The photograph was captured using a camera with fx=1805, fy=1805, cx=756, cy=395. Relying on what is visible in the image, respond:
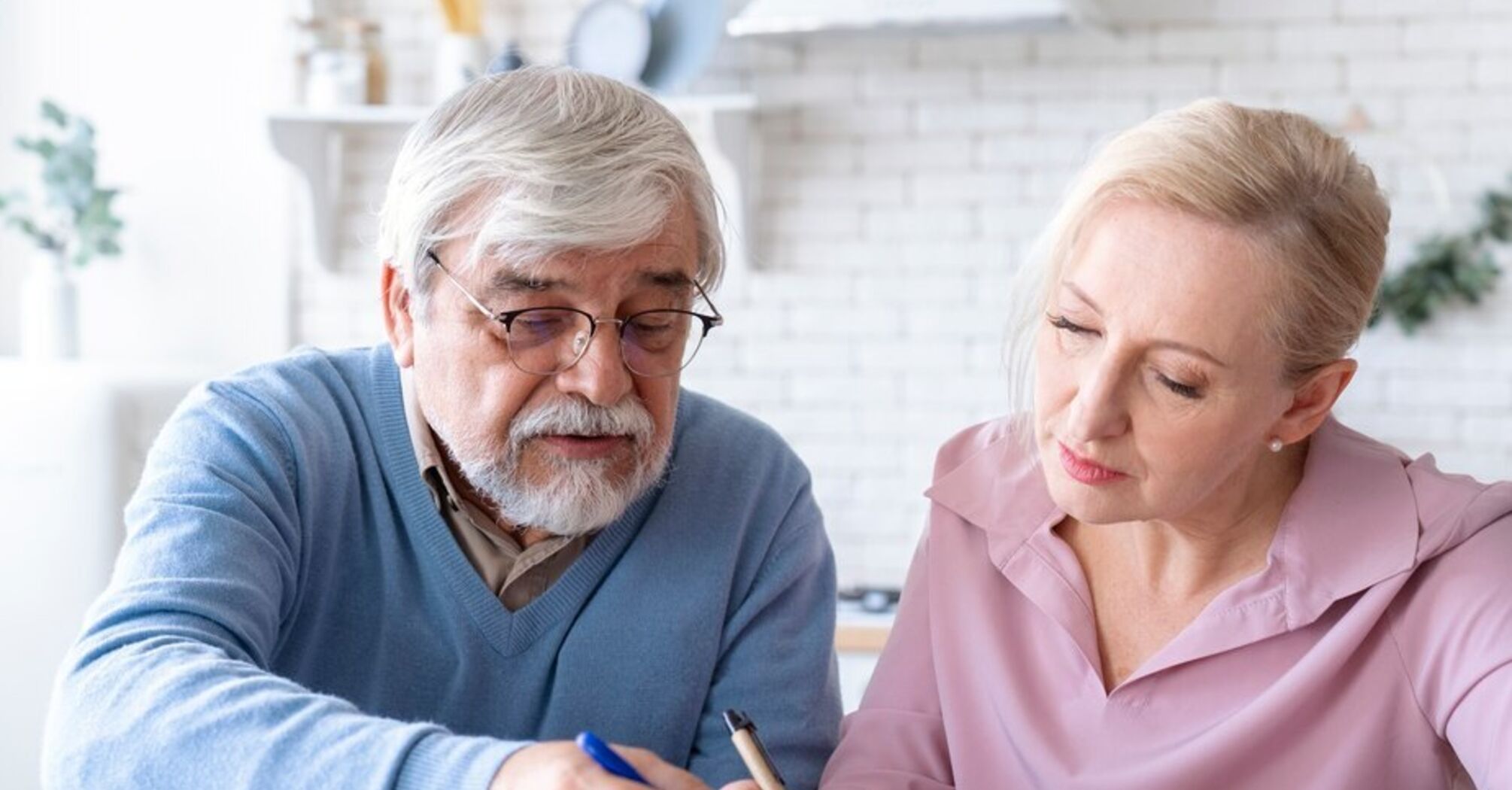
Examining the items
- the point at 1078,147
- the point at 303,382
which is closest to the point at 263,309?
the point at 1078,147

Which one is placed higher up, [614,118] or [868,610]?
[614,118]

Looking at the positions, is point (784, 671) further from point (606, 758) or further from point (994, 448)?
point (606, 758)

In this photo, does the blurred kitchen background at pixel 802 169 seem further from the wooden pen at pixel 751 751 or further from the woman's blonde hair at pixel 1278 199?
the wooden pen at pixel 751 751

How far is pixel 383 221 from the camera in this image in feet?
6.15

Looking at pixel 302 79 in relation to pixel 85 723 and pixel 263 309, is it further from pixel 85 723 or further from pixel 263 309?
pixel 85 723

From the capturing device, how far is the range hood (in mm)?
3488

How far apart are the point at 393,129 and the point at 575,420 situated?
2.66 metres

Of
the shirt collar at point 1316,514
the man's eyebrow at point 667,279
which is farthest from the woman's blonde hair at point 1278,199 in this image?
the man's eyebrow at point 667,279

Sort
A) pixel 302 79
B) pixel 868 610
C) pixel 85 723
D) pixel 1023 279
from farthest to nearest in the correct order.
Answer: pixel 302 79 → pixel 868 610 → pixel 1023 279 → pixel 85 723

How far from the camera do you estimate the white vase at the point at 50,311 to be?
3.92 m

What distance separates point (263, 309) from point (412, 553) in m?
2.57

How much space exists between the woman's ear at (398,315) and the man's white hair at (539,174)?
0.04 metres

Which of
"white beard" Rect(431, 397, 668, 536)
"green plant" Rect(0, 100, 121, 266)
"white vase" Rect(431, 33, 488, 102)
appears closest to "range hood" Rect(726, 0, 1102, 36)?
"white vase" Rect(431, 33, 488, 102)

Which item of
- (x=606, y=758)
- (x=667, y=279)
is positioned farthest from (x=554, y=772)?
(x=667, y=279)
